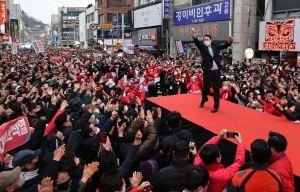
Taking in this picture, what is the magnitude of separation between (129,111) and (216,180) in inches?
138

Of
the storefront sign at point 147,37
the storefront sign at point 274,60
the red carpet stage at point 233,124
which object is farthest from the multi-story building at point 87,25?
the red carpet stage at point 233,124

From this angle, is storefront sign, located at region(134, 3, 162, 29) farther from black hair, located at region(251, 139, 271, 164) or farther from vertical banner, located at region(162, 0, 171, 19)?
black hair, located at region(251, 139, 271, 164)

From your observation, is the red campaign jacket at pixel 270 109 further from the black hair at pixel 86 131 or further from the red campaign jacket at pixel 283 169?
the black hair at pixel 86 131

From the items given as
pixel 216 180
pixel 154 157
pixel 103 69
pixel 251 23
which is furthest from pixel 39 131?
pixel 251 23

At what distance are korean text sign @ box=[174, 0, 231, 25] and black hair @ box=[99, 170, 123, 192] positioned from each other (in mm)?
20899

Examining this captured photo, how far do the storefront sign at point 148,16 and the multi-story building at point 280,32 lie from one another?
15452 millimetres

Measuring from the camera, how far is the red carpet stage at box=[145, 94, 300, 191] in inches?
159

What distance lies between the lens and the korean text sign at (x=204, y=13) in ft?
72.2

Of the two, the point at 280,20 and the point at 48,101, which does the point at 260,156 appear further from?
the point at 280,20

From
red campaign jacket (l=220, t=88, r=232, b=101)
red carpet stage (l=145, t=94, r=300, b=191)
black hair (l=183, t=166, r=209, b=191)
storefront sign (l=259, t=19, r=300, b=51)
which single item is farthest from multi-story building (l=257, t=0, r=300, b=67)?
black hair (l=183, t=166, r=209, b=191)

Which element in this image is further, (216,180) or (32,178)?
(32,178)

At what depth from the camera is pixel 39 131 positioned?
434 centimetres

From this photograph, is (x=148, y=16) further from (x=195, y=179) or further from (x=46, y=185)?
(x=195, y=179)

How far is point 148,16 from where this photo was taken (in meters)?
35.9
